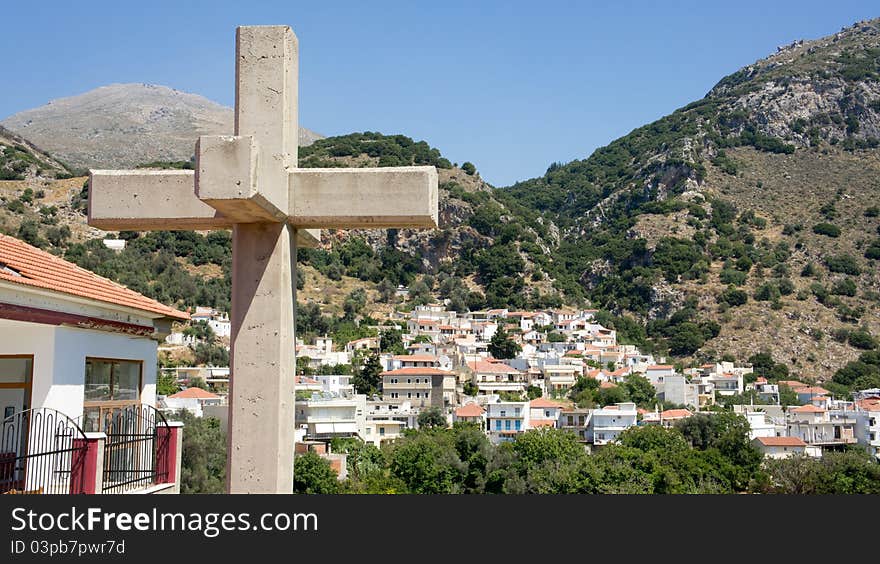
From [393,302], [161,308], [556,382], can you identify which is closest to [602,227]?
[393,302]

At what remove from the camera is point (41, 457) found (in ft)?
26.0

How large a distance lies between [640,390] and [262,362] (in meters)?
80.0

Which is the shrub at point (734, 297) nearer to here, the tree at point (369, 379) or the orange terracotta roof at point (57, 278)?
the tree at point (369, 379)

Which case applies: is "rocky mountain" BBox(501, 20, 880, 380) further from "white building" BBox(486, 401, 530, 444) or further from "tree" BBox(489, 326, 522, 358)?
"white building" BBox(486, 401, 530, 444)

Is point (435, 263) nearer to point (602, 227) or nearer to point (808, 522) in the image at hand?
point (602, 227)

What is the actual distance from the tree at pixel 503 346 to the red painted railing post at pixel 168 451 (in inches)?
3433

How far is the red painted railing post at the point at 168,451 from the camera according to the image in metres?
8.47

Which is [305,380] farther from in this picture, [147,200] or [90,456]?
[147,200]

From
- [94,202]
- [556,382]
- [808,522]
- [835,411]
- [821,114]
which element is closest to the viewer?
[808,522]

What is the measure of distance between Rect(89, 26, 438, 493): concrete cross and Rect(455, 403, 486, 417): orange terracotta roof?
64.9 metres

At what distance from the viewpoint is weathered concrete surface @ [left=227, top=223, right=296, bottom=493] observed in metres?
5.04

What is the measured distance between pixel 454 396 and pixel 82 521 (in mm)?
75797

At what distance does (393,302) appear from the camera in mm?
111562

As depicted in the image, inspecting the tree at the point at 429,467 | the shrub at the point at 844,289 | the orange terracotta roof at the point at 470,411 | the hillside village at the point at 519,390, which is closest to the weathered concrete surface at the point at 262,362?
the tree at the point at 429,467
